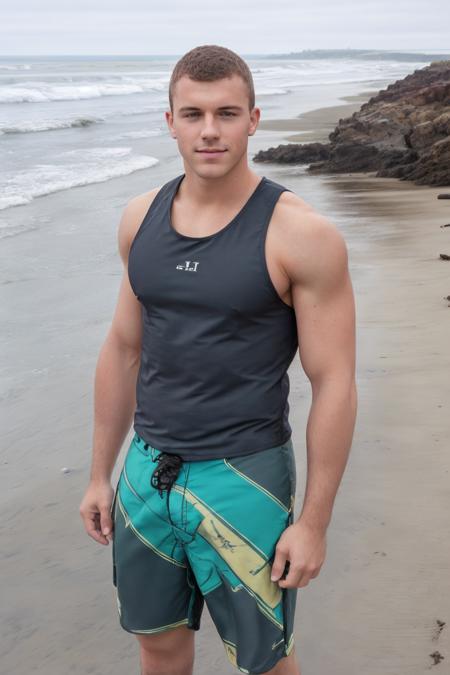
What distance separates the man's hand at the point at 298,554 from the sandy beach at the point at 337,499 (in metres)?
0.96

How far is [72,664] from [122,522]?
0.99 meters

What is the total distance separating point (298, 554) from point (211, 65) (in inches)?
48.3

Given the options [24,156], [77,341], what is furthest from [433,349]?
[24,156]

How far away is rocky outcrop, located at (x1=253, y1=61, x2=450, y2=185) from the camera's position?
14.1 meters

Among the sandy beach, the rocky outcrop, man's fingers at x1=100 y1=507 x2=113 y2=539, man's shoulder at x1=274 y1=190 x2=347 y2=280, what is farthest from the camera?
the rocky outcrop

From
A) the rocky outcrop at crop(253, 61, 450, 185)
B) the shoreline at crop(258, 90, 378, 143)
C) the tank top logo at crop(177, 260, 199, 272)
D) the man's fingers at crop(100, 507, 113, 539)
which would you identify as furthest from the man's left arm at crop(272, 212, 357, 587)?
the shoreline at crop(258, 90, 378, 143)

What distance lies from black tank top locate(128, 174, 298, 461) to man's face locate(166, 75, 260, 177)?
0.12 meters

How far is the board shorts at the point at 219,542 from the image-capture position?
7.27ft

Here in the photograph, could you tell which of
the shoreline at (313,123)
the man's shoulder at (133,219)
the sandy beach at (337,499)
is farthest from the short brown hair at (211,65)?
the shoreline at (313,123)

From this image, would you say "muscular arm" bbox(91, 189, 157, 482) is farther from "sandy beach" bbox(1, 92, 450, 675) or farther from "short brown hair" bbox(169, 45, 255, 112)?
"sandy beach" bbox(1, 92, 450, 675)

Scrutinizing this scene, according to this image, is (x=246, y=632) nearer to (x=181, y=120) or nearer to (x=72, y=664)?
(x=72, y=664)

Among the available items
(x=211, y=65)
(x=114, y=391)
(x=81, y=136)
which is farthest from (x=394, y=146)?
(x=211, y=65)

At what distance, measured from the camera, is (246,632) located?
2219mm

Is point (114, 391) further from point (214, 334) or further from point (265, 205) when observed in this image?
point (265, 205)
